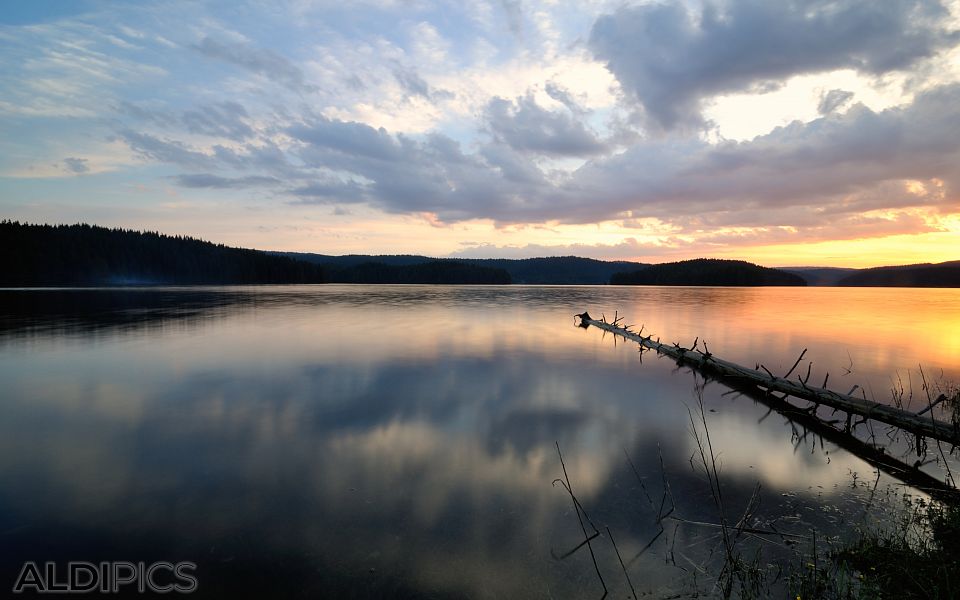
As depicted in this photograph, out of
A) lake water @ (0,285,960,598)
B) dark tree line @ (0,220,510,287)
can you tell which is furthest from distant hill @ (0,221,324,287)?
lake water @ (0,285,960,598)

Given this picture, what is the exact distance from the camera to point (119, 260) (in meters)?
128

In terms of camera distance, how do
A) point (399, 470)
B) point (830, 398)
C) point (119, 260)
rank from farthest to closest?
point (119, 260)
point (830, 398)
point (399, 470)

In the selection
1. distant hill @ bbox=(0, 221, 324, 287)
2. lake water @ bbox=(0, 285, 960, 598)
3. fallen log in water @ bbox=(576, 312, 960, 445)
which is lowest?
lake water @ bbox=(0, 285, 960, 598)

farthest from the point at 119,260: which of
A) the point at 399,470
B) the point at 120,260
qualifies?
the point at 399,470

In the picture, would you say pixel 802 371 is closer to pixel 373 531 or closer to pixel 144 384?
pixel 373 531

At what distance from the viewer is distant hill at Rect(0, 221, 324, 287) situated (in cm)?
11219

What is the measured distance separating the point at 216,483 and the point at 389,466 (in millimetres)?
3171

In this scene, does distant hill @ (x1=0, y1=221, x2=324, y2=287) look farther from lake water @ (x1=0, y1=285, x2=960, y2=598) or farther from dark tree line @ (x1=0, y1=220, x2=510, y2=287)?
lake water @ (x1=0, y1=285, x2=960, y2=598)

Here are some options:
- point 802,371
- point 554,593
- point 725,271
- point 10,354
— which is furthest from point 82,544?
point 725,271

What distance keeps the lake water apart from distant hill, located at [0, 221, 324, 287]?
439 feet

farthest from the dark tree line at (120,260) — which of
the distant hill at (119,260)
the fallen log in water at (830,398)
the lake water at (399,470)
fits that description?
the fallen log in water at (830,398)

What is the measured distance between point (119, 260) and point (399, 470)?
161 meters

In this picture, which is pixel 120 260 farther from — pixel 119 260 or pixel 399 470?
pixel 399 470

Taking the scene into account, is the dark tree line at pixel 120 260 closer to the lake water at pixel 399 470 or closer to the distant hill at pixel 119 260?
the distant hill at pixel 119 260
